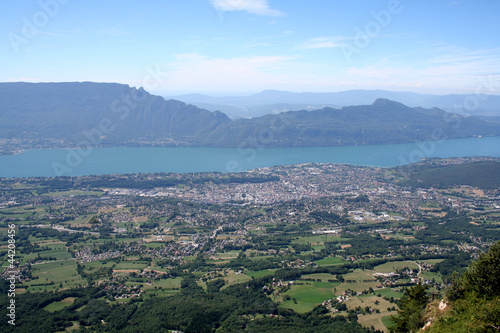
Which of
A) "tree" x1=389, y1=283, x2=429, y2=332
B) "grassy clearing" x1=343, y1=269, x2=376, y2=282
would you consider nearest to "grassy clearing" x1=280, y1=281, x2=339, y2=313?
"grassy clearing" x1=343, y1=269, x2=376, y2=282

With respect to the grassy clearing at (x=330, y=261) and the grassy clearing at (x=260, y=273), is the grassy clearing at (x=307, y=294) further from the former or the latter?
the grassy clearing at (x=330, y=261)

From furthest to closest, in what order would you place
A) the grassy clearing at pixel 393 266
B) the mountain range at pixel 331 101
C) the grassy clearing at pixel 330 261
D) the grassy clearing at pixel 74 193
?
the mountain range at pixel 331 101 < the grassy clearing at pixel 74 193 < the grassy clearing at pixel 330 261 < the grassy clearing at pixel 393 266

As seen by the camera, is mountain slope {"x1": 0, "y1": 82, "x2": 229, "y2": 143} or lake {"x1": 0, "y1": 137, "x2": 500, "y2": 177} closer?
lake {"x1": 0, "y1": 137, "x2": 500, "y2": 177}

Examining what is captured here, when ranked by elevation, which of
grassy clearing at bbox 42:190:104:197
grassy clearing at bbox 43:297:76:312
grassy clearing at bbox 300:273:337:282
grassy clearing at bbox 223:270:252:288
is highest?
grassy clearing at bbox 42:190:104:197

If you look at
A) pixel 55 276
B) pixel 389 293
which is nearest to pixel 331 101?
pixel 389 293

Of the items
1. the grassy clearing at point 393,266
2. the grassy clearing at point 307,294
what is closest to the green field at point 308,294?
the grassy clearing at point 307,294

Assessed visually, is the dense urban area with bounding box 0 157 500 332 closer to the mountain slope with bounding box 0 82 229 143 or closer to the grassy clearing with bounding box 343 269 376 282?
the grassy clearing with bounding box 343 269 376 282

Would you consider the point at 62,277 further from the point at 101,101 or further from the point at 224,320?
the point at 101,101
